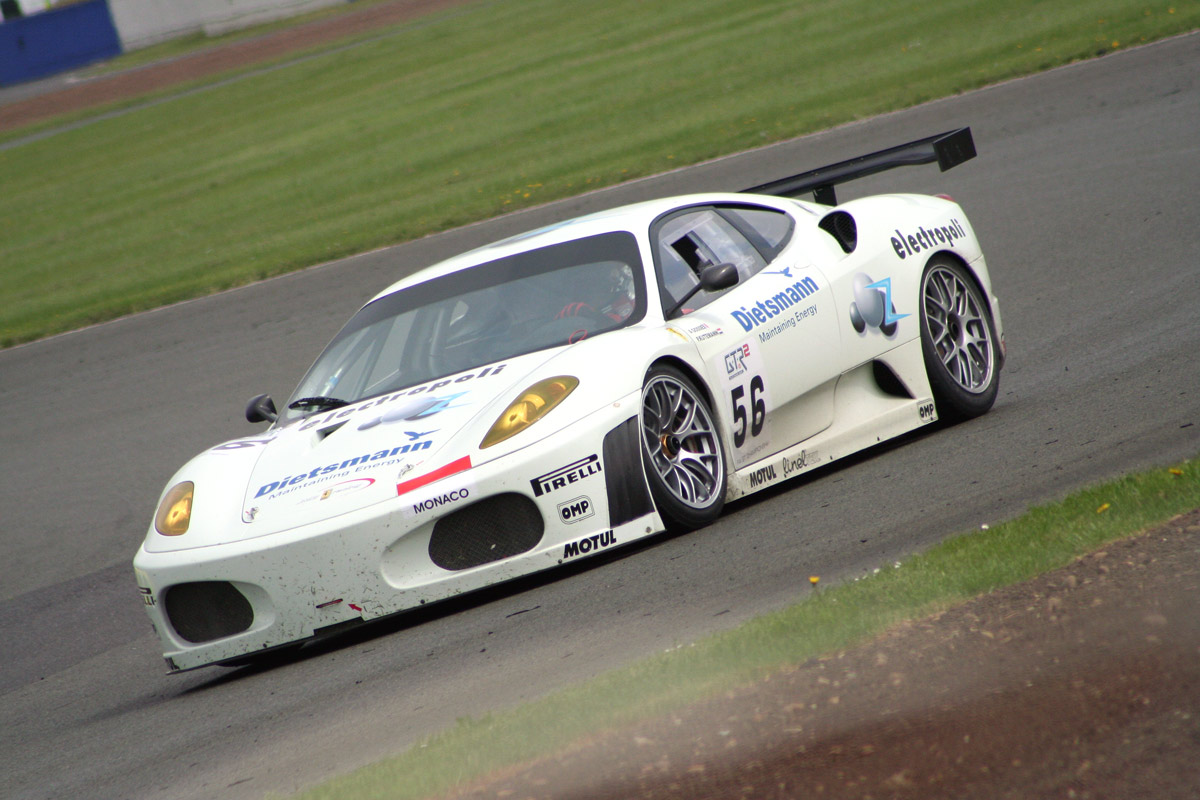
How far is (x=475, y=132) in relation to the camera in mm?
23578

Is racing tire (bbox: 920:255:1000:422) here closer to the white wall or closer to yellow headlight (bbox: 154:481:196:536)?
yellow headlight (bbox: 154:481:196:536)

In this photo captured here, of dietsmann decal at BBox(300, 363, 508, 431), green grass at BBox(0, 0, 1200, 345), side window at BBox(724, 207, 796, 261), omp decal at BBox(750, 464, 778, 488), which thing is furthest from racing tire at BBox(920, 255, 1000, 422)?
green grass at BBox(0, 0, 1200, 345)

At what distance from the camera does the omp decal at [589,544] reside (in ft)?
16.9

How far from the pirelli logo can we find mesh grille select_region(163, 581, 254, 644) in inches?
45.0

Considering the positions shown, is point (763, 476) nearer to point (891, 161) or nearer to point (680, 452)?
point (680, 452)

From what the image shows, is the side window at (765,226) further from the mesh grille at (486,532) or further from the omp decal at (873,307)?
the mesh grille at (486,532)

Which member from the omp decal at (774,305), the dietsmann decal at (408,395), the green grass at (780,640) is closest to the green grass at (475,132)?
the omp decal at (774,305)

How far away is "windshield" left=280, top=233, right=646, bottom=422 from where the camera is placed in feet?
19.6

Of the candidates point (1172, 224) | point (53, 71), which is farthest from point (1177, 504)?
point (53, 71)

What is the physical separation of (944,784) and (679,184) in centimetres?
1299

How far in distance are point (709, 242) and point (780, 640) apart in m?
2.98

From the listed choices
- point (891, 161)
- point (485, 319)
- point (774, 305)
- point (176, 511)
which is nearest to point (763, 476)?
point (774, 305)

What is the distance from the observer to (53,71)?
56.8m

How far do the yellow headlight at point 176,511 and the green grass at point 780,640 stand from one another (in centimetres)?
202
